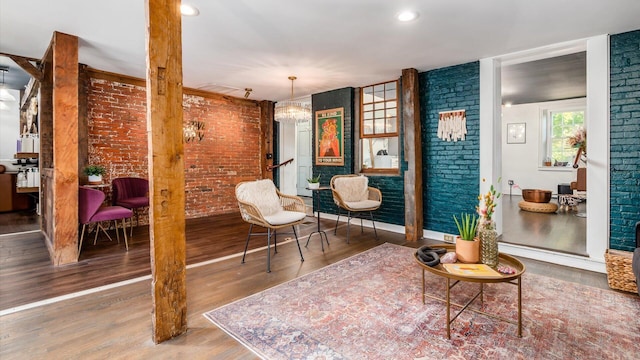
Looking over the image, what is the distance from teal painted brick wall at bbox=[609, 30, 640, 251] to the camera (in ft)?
10.7

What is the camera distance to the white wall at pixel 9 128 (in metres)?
7.34

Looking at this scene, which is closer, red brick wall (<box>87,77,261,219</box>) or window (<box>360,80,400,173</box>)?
red brick wall (<box>87,77,261,219</box>)

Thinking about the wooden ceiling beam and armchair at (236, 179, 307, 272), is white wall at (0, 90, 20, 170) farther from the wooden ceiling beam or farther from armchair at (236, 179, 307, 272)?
armchair at (236, 179, 307, 272)

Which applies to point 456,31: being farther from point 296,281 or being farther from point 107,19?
point 107,19

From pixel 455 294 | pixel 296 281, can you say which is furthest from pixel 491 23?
pixel 296 281

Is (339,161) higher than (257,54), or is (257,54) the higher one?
(257,54)

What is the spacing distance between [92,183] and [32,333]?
298cm

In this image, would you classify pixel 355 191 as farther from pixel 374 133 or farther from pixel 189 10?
pixel 189 10

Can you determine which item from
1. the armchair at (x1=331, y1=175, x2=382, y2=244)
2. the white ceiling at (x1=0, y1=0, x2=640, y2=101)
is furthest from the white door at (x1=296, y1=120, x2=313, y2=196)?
the white ceiling at (x1=0, y1=0, x2=640, y2=101)

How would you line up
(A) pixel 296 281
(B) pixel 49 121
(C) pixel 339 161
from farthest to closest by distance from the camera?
(C) pixel 339 161, (B) pixel 49 121, (A) pixel 296 281

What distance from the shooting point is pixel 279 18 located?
120 inches

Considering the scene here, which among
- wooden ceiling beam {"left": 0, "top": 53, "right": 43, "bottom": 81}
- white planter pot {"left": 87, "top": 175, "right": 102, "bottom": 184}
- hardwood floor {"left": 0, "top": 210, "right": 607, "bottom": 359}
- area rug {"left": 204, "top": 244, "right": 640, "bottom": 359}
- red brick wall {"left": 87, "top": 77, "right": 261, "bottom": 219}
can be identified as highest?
wooden ceiling beam {"left": 0, "top": 53, "right": 43, "bottom": 81}

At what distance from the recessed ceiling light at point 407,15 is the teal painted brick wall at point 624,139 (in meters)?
2.25

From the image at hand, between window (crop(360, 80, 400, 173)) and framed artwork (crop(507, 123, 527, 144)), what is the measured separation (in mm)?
5548
